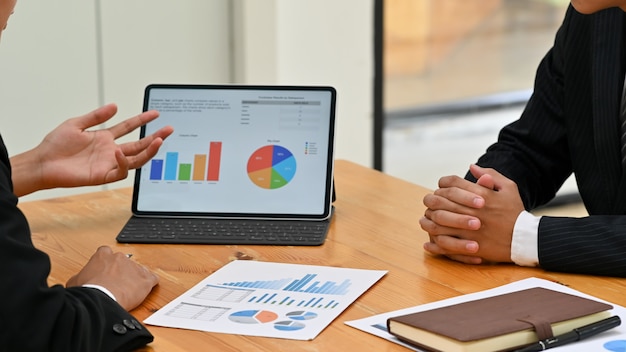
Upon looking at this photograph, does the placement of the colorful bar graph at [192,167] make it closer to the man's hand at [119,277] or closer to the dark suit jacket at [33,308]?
the man's hand at [119,277]

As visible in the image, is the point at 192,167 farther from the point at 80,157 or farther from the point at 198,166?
the point at 80,157

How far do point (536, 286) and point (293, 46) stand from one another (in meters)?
2.37

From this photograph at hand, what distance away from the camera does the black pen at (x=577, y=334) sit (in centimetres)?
125

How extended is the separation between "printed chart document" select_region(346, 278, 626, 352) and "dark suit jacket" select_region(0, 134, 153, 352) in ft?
1.10

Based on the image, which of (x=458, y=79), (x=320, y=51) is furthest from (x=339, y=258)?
(x=458, y=79)

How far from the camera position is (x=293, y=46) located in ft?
12.3

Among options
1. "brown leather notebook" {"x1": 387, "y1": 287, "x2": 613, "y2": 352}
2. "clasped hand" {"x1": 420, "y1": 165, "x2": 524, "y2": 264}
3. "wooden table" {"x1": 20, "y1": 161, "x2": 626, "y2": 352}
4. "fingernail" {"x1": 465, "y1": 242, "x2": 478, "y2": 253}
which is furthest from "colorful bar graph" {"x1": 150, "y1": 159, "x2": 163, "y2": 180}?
A: "brown leather notebook" {"x1": 387, "y1": 287, "x2": 613, "y2": 352}

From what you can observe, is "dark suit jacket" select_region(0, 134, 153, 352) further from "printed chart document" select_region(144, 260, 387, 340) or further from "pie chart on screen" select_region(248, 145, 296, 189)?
"pie chart on screen" select_region(248, 145, 296, 189)

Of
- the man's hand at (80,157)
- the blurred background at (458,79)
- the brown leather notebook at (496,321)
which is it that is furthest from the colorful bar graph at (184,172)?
the blurred background at (458,79)

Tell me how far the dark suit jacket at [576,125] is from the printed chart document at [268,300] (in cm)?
58

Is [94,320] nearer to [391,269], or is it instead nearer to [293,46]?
[391,269]

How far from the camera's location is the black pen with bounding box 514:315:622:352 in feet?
4.09

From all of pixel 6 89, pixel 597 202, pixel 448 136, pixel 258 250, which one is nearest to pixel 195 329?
pixel 258 250

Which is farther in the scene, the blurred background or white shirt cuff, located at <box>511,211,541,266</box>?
the blurred background
